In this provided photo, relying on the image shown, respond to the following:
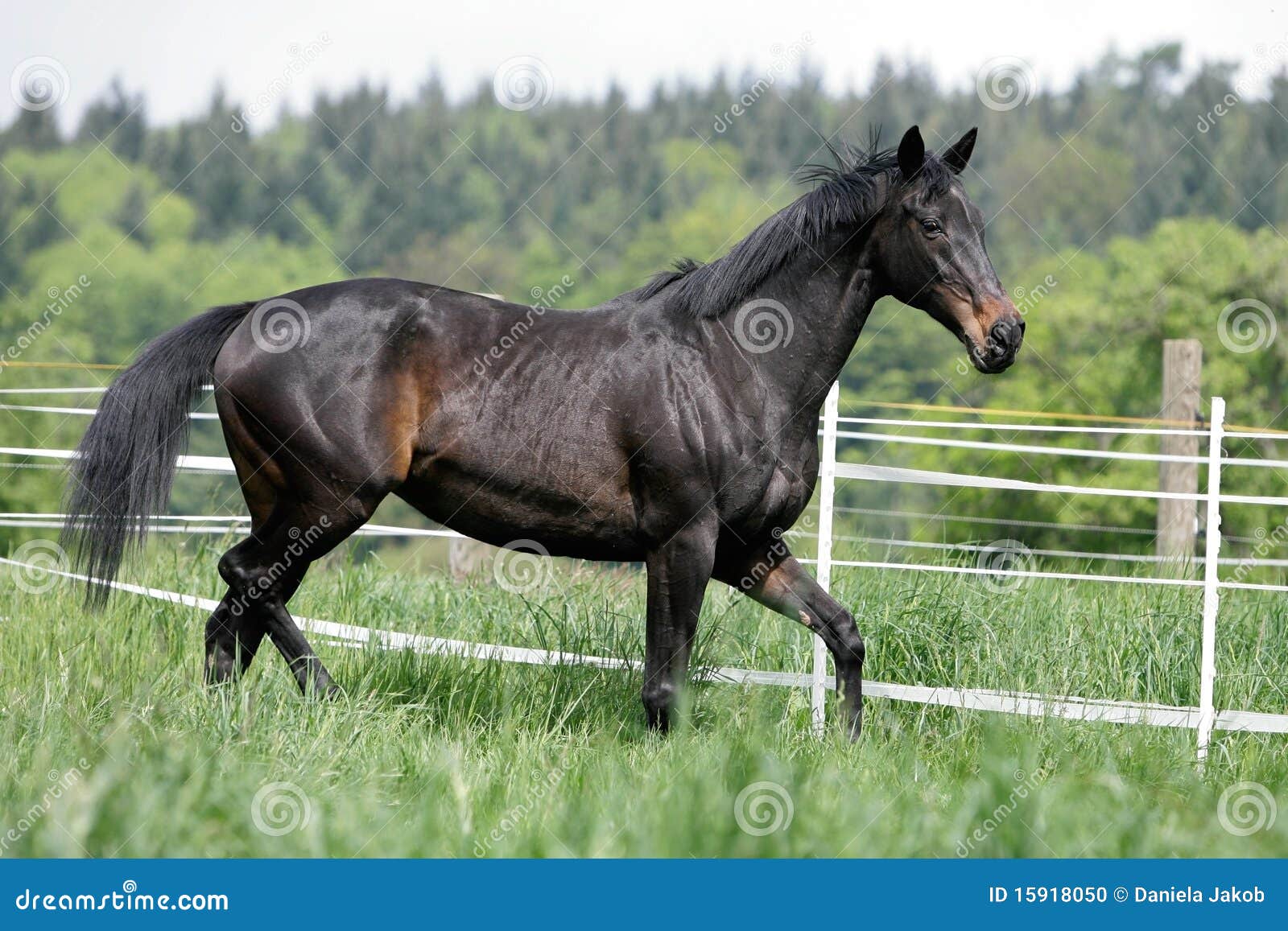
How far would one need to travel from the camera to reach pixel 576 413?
4645mm

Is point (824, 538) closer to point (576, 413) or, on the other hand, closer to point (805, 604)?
point (805, 604)

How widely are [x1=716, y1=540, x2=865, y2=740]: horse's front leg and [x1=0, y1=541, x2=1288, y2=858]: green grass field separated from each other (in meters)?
0.21

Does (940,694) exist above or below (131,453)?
below

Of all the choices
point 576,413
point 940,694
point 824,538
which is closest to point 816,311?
point 576,413

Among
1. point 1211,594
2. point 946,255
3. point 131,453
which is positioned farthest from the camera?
point 1211,594

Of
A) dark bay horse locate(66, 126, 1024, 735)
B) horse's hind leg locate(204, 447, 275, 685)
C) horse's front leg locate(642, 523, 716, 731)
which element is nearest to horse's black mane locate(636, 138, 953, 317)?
dark bay horse locate(66, 126, 1024, 735)

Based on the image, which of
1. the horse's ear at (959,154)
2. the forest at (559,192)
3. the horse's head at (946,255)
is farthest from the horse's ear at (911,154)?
the forest at (559,192)

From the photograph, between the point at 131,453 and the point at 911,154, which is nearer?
the point at 911,154

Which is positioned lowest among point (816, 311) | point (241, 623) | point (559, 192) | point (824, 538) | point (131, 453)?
point (241, 623)

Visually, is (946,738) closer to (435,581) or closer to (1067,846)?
(1067,846)

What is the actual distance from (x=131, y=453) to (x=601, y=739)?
2.14 meters

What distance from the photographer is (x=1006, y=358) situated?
4410 mm

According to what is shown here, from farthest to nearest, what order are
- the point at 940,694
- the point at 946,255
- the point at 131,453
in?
the point at 940,694 → the point at 131,453 → the point at 946,255

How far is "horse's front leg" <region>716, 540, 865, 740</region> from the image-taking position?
16.0 feet
